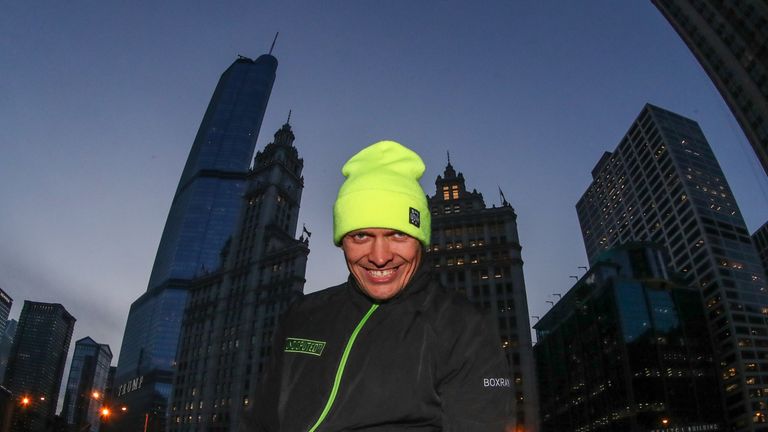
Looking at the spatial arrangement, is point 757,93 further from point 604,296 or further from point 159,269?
point 159,269

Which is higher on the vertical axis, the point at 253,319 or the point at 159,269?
the point at 159,269

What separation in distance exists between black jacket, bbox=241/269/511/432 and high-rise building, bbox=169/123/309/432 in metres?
70.3

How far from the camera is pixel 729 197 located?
110938mm

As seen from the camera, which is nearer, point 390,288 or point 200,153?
point 390,288

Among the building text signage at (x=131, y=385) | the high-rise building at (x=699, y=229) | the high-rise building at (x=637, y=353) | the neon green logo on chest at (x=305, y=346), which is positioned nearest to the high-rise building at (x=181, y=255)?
the building text signage at (x=131, y=385)

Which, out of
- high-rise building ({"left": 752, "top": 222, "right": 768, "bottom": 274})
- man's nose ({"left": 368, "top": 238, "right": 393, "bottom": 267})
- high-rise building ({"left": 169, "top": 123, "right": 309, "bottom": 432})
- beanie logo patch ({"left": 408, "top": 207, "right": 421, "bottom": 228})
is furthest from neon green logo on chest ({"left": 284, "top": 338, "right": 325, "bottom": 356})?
high-rise building ({"left": 752, "top": 222, "right": 768, "bottom": 274})

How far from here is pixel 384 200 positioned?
2.47 meters

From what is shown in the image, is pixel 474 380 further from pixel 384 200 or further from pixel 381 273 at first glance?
pixel 384 200

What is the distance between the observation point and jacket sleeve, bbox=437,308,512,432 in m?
1.93

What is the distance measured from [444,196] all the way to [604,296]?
122ft

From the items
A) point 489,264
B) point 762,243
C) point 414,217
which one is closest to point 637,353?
point 489,264

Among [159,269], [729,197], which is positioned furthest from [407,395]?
[159,269]

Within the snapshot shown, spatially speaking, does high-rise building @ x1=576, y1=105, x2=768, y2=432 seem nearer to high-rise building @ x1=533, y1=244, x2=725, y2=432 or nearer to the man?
high-rise building @ x1=533, y1=244, x2=725, y2=432

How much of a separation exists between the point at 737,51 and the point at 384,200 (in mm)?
57409
